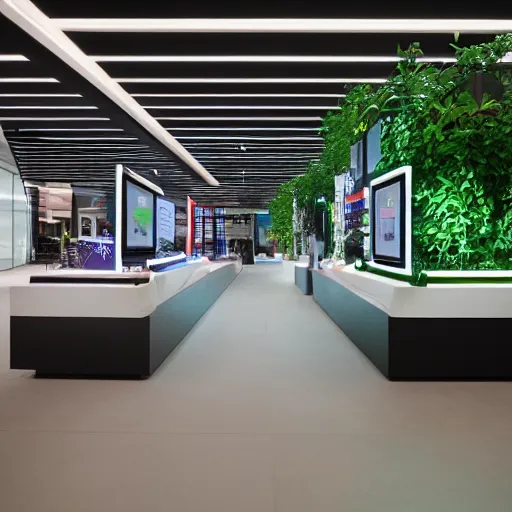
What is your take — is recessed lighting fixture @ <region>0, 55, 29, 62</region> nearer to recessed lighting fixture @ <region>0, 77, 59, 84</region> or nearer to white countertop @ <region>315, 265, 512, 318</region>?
recessed lighting fixture @ <region>0, 77, 59, 84</region>

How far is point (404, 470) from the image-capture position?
2.41 meters

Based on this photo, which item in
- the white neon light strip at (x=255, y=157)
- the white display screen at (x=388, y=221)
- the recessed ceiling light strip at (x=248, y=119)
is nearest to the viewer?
the white display screen at (x=388, y=221)

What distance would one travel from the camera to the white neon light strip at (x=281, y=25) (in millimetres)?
6145

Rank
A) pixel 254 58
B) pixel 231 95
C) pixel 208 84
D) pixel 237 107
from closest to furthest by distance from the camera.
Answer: pixel 254 58, pixel 208 84, pixel 231 95, pixel 237 107

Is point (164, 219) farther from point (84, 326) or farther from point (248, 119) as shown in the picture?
point (248, 119)

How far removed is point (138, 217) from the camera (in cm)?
463

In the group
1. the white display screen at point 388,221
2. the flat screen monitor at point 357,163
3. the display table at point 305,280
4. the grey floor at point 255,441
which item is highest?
the flat screen monitor at point 357,163

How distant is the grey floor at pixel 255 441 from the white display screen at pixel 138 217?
1.16 meters

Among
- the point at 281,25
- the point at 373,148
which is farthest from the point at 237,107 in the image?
the point at 373,148

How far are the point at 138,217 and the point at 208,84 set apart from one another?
444 cm

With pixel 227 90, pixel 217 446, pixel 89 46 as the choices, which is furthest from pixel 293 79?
pixel 217 446

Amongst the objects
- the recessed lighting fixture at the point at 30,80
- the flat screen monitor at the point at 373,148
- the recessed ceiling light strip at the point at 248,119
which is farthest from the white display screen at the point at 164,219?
the recessed ceiling light strip at the point at 248,119

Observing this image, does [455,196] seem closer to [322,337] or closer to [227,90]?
[322,337]

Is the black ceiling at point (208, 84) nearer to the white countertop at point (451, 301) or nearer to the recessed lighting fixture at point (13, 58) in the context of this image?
the recessed lighting fixture at point (13, 58)
